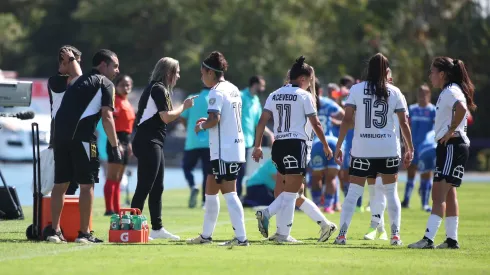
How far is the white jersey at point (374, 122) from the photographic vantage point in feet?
42.2

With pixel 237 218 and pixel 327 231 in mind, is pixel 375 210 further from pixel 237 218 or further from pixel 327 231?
pixel 237 218

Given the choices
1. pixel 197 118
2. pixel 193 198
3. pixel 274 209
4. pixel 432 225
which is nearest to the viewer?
pixel 432 225

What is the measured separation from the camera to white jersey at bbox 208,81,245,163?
40.4ft

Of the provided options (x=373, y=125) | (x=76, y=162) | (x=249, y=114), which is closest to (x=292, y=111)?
(x=373, y=125)

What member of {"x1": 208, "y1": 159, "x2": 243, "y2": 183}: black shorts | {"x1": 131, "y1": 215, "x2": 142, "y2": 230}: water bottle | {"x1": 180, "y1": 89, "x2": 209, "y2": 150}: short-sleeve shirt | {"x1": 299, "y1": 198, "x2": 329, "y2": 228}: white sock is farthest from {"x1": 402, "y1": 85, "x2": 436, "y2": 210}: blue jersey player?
{"x1": 131, "y1": 215, "x2": 142, "y2": 230}: water bottle

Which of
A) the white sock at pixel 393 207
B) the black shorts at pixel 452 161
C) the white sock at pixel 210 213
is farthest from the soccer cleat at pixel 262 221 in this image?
the black shorts at pixel 452 161

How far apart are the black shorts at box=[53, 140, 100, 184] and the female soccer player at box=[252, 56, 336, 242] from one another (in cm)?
174

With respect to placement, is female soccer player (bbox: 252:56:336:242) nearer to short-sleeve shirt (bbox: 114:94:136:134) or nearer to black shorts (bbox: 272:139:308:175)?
black shorts (bbox: 272:139:308:175)

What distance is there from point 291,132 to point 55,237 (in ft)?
9.06

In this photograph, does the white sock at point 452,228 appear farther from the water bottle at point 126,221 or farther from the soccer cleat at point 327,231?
the water bottle at point 126,221

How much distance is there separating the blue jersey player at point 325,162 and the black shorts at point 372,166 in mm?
6227

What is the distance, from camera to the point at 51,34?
73.4 m

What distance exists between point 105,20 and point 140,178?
55468mm

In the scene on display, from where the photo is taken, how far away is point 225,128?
12.4 m
